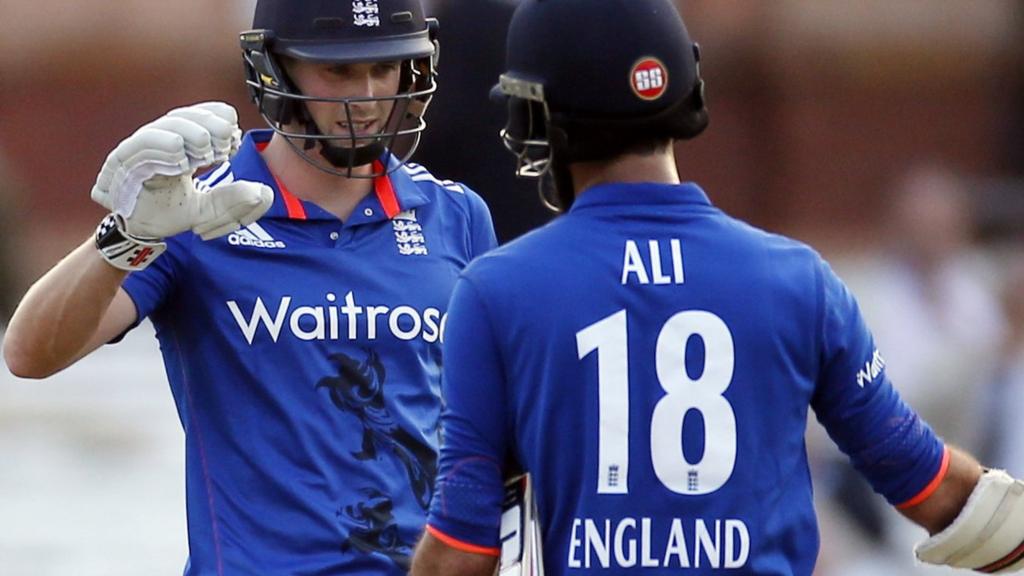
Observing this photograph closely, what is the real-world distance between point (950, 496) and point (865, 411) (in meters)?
0.23

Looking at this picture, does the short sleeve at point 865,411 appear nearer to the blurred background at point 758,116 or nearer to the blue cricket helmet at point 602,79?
the blue cricket helmet at point 602,79

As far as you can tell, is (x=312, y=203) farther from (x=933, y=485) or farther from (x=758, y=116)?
(x=758, y=116)

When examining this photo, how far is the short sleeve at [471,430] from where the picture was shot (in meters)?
3.08

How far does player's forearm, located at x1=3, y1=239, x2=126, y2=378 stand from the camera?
3594 mm

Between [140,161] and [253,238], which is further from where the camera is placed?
[253,238]

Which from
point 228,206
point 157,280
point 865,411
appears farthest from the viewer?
point 157,280

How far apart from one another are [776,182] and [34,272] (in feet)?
20.5

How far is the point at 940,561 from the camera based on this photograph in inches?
132

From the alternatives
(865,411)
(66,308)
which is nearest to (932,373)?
(865,411)

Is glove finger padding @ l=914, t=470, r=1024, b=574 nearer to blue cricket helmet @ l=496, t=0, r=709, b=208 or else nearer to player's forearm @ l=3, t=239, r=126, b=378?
blue cricket helmet @ l=496, t=0, r=709, b=208

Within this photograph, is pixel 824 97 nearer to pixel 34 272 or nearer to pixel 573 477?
pixel 34 272

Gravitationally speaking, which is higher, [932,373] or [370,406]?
[370,406]

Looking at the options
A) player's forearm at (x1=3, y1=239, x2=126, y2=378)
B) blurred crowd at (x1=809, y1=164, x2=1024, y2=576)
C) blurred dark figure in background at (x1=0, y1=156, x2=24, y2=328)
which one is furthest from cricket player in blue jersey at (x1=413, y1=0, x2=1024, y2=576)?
blurred dark figure in background at (x1=0, y1=156, x2=24, y2=328)

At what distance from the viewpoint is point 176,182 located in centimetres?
346
